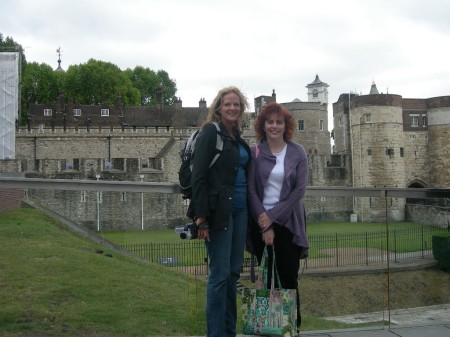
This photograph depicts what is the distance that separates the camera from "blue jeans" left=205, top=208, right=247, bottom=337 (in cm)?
351

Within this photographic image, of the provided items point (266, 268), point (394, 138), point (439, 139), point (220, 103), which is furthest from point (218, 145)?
point (439, 139)

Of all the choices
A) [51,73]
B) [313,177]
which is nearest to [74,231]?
[313,177]

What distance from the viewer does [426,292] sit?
202 inches

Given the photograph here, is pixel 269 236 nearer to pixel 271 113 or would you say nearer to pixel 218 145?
pixel 218 145

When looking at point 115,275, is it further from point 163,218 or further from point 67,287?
point 163,218

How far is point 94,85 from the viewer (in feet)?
183

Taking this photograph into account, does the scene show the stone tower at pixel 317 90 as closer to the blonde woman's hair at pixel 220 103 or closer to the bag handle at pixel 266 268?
the blonde woman's hair at pixel 220 103

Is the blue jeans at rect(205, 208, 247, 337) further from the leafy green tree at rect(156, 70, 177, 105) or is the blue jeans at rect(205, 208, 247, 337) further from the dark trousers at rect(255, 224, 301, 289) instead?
the leafy green tree at rect(156, 70, 177, 105)

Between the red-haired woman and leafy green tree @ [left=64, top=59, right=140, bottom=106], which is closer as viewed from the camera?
the red-haired woman

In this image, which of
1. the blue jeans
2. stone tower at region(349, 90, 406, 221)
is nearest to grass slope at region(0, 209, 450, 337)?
the blue jeans

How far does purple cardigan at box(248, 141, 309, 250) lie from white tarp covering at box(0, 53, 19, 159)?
1357 inches

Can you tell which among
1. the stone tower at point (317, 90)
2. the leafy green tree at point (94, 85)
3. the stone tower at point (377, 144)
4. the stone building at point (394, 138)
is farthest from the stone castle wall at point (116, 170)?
the stone tower at point (317, 90)

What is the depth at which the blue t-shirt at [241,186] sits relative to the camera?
142 inches

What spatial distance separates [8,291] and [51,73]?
5526 cm
